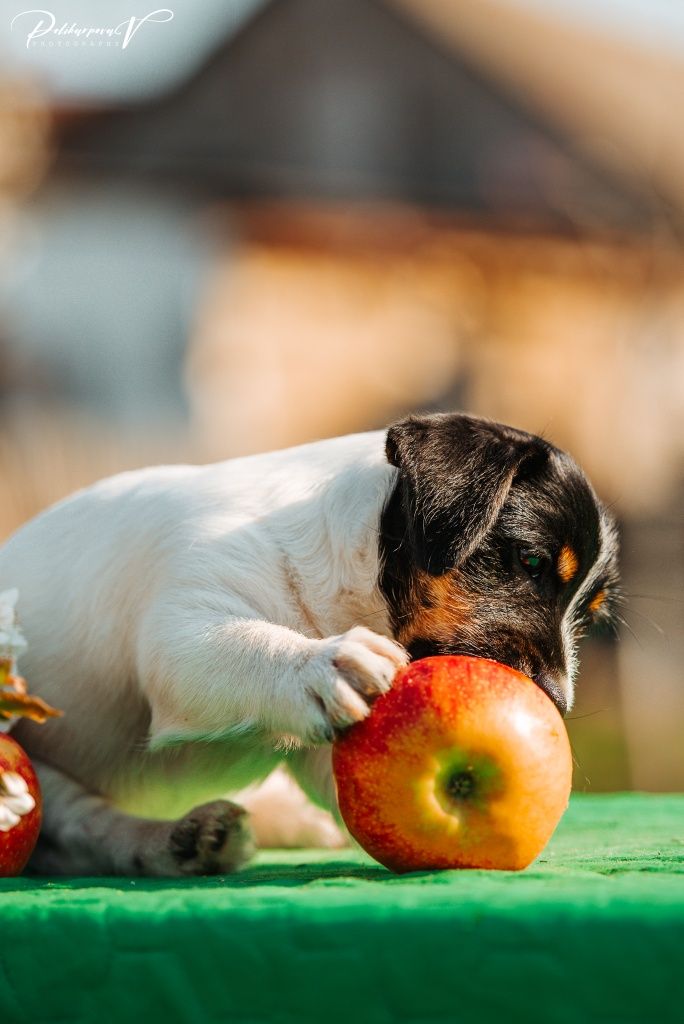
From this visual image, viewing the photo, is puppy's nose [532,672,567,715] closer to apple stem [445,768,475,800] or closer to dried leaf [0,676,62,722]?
apple stem [445,768,475,800]

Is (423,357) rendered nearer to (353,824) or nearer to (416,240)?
(416,240)

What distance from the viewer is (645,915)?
1648mm

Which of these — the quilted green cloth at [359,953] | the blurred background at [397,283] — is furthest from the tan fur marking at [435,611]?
the blurred background at [397,283]

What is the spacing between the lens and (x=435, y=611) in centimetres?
268

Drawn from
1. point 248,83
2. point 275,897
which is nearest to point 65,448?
point 248,83

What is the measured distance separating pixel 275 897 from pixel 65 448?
6.56 m

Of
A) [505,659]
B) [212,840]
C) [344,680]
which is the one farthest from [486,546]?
[212,840]

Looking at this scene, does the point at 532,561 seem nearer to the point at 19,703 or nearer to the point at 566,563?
the point at 566,563

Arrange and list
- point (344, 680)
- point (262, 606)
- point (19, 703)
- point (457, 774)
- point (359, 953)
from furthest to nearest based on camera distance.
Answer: point (262, 606)
point (19, 703)
point (344, 680)
point (457, 774)
point (359, 953)

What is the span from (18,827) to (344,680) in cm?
73

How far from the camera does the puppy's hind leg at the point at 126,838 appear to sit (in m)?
2.44

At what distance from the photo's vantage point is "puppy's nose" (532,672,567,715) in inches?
99.5

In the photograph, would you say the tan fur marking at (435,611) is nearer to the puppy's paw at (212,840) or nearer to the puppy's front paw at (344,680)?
the puppy's front paw at (344,680)

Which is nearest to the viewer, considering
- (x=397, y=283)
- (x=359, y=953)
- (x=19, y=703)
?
(x=359, y=953)
